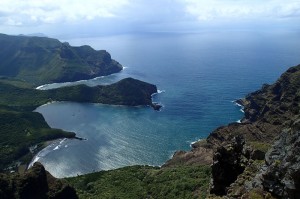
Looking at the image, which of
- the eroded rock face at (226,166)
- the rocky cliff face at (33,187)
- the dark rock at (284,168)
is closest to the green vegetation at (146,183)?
the rocky cliff face at (33,187)

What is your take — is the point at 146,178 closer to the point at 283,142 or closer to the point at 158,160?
the point at 158,160

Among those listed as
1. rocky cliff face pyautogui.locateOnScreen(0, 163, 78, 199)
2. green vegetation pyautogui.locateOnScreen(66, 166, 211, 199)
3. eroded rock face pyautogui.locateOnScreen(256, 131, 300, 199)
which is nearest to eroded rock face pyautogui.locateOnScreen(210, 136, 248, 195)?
eroded rock face pyautogui.locateOnScreen(256, 131, 300, 199)

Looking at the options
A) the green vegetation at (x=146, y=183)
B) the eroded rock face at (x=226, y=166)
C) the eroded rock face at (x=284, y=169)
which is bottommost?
the green vegetation at (x=146, y=183)

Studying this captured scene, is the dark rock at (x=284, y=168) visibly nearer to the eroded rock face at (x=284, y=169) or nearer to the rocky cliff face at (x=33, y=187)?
the eroded rock face at (x=284, y=169)

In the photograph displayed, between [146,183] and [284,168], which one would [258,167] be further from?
[146,183]

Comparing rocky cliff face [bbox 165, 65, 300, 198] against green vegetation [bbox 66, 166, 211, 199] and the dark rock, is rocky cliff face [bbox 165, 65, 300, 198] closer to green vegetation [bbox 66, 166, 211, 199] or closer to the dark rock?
the dark rock

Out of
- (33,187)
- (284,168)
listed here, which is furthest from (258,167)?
(33,187)
